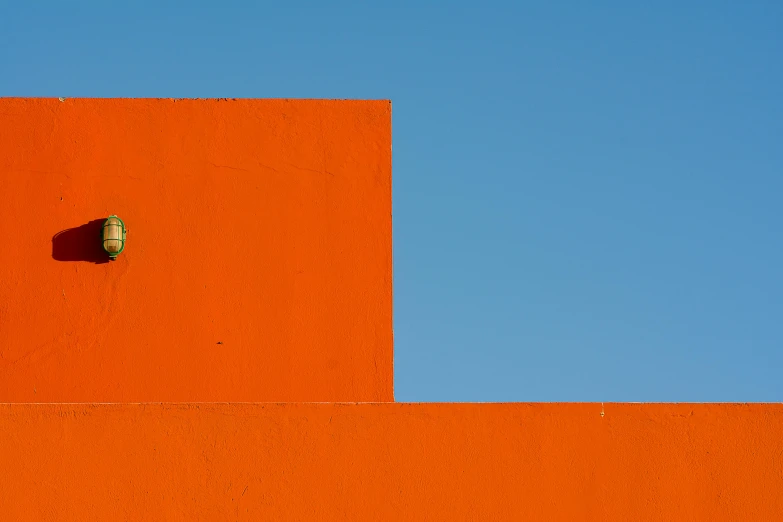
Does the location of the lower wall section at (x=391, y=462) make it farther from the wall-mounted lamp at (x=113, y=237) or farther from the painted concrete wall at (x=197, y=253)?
the wall-mounted lamp at (x=113, y=237)

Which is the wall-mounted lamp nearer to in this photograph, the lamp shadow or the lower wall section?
the lamp shadow

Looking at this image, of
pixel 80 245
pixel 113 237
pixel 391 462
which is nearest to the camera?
pixel 391 462

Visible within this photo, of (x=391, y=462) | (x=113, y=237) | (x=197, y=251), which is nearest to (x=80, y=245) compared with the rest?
(x=113, y=237)

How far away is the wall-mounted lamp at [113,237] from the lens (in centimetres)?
632

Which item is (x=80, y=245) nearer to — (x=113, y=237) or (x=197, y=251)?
(x=113, y=237)

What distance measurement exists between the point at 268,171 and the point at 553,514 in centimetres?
313

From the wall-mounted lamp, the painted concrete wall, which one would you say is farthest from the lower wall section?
the wall-mounted lamp

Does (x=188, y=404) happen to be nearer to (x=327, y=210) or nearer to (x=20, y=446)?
(x=20, y=446)

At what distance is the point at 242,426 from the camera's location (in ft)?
14.9

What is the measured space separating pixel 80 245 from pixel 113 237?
0.95 feet

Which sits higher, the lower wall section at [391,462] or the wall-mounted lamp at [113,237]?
the wall-mounted lamp at [113,237]

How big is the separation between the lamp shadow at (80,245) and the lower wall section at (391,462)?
82.6 inches

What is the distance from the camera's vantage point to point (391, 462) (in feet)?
15.0

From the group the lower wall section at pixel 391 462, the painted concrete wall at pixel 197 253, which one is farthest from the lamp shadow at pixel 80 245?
the lower wall section at pixel 391 462
